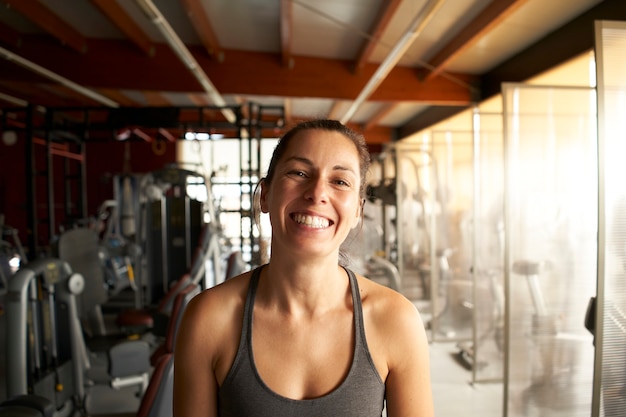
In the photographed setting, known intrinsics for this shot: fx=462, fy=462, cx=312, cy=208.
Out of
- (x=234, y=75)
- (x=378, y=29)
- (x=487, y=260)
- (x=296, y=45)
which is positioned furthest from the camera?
(x=234, y=75)

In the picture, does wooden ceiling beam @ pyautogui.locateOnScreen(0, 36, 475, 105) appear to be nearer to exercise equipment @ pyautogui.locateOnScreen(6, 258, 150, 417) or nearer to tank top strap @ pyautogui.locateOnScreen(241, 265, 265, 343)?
exercise equipment @ pyautogui.locateOnScreen(6, 258, 150, 417)

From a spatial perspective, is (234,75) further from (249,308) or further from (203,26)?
(249,308)

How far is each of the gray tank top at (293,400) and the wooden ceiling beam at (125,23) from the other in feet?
10.8

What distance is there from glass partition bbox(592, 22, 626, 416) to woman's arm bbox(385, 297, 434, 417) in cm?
129

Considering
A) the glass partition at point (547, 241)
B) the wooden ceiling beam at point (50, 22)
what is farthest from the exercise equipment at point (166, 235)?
the glass partition at point (547, 241)

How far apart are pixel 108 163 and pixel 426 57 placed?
22.8ft

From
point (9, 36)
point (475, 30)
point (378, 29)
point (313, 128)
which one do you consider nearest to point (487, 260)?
point (475, 30)

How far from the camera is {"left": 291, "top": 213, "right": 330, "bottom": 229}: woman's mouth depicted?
0.90 meters

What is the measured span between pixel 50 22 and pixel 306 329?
161 inches

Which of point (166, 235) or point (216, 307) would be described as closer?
point (216, 307)

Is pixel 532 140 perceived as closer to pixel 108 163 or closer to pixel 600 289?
pixel 600 289

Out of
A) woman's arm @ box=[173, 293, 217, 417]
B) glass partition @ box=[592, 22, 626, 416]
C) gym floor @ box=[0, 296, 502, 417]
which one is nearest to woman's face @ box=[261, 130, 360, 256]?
woman's arm @ box=[173, 293, 217, 417]

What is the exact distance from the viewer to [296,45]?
14.6 ft

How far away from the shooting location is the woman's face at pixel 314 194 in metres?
0.91
